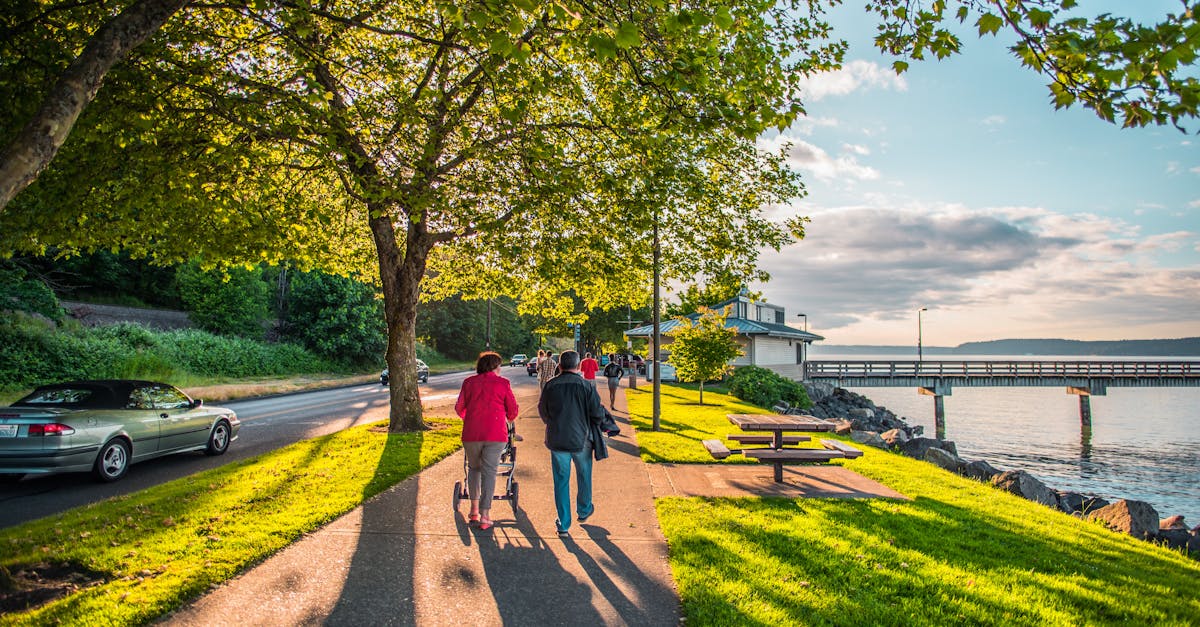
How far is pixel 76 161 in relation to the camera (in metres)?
9.50

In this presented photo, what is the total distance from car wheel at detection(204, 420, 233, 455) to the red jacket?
8146 mm

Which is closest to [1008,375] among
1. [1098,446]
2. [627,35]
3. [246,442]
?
[1098,446]

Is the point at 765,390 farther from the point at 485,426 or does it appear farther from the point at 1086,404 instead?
the point at 485,426

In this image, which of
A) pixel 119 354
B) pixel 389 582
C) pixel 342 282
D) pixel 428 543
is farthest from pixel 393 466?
pixel 342 282

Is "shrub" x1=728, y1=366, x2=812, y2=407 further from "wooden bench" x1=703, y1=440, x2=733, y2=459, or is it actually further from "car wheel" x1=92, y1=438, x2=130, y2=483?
"car wheel" x1=92, y1=438, x2=130, y2=483

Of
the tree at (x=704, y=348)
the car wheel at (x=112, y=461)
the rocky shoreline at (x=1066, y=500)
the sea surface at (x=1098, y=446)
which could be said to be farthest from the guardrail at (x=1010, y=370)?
the car wheel at (x=112, y=461)

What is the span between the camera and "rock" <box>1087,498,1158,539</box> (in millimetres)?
9750

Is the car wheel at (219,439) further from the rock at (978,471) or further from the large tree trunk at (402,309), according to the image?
the rock at (978,471)

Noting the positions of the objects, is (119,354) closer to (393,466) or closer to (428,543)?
(393,466)

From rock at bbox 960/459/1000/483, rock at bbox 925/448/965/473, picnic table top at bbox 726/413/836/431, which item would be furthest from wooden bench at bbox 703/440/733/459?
rock at bbox 925/448/965/473

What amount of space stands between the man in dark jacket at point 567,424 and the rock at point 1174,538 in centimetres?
934

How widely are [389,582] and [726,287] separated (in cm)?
1080

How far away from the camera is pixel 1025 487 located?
1180cm

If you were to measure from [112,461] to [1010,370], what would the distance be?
53.7 metres
